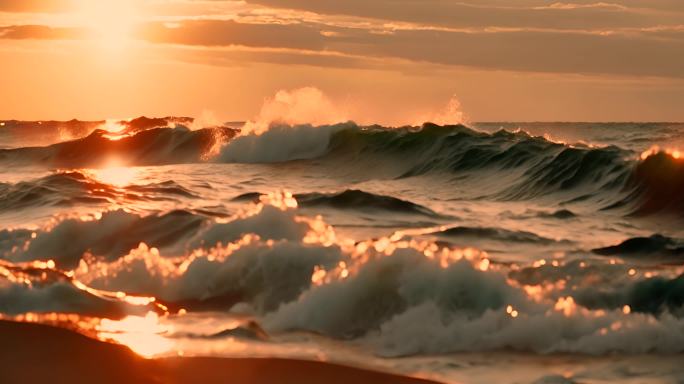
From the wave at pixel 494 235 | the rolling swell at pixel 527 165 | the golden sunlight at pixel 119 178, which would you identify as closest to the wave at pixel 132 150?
the golden sunlight at pixel 119 178

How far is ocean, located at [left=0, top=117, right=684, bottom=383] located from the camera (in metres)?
7.78

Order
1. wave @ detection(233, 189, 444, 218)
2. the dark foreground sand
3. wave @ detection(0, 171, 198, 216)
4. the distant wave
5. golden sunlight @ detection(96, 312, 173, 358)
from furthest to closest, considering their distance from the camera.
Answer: wave @ detection(0, 171, 198, 216) → the distant wave → wave @ detection(233, 189, 444, 218) → golden sunlight @ detection(96, 312, 173, 358) → the dark foreground sand

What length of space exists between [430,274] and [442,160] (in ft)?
50.9

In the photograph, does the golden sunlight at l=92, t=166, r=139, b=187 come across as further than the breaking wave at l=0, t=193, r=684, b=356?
Yes

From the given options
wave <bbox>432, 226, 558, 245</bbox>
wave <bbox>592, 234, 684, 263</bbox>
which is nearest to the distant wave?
wave <bbox>432, 226, 558, 245</bbox>

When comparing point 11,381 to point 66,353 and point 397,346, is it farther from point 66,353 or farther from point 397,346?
point 397,346

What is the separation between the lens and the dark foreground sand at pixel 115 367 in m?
6.38

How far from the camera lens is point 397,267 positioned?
918 centimetres

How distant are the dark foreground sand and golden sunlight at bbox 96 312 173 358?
1.14 feet

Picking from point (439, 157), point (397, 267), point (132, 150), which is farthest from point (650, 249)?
point (132, 150)

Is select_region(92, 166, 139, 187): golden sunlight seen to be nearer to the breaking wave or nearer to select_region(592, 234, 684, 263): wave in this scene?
the breaking wave

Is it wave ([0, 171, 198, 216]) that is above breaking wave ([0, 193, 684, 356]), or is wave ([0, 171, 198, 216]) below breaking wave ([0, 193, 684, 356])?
above

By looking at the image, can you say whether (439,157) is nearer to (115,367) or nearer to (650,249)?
(650,249)

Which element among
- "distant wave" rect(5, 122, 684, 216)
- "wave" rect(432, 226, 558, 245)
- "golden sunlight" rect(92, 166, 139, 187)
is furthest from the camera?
"golden sunlight" rect(92, 166, 139, 187)
